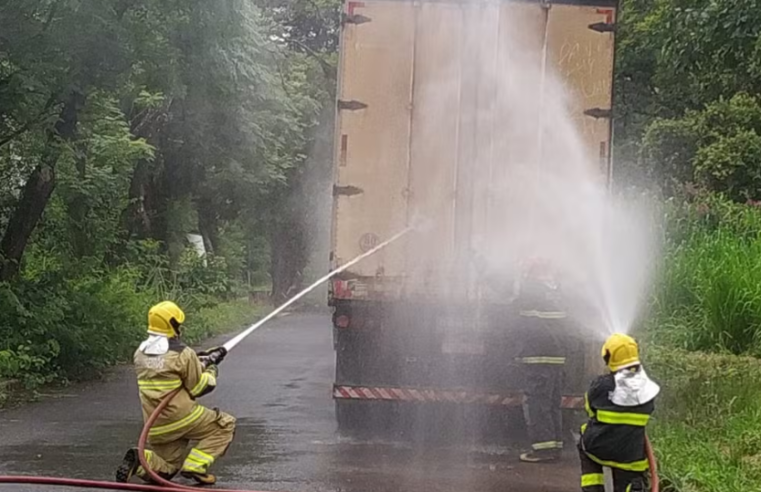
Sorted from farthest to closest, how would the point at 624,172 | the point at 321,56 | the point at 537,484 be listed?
the point at 321,56 → the point at 624,172 → the point at 537,484

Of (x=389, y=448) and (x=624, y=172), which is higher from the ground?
(x=624, y=172)

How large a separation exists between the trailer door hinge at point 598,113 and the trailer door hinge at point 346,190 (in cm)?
197

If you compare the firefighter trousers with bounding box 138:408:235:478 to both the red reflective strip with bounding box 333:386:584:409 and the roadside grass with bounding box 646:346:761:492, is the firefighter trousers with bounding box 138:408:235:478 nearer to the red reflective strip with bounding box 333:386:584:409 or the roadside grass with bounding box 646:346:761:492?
the red reflective strip with bounding box 333:386:584:409

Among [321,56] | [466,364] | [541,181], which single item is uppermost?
[321,56]

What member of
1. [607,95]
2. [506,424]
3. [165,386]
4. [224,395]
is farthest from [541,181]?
[224,395]

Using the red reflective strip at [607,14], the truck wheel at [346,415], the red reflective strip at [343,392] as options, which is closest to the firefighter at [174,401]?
the red reflective strip at [343,392]

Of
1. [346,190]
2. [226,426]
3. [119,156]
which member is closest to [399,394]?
[346,190]

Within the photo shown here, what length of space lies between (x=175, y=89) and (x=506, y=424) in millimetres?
6091

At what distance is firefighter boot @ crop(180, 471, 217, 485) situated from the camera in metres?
7.41

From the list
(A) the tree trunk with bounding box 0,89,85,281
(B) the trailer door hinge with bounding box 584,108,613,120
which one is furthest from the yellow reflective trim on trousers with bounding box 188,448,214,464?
(A) the tree trunk with bounding box 0,89,85,281

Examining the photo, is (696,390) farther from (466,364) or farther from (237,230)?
(237,230)

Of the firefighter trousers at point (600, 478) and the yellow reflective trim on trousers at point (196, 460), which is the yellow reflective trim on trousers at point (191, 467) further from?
the firefighter trousers at point (600, 478)

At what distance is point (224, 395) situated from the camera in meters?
13.1

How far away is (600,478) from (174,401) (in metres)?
2.59
